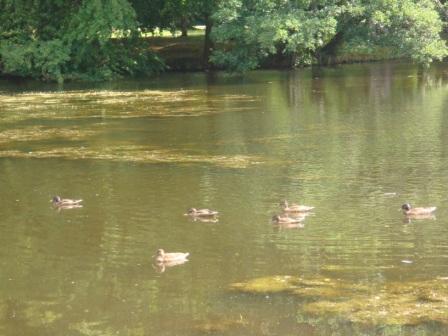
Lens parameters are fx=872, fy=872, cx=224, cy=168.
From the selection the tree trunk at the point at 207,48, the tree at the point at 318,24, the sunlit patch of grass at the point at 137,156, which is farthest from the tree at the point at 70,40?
the sunlit patch of grass at the point at 137,156

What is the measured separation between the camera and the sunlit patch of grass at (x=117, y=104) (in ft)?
83.3

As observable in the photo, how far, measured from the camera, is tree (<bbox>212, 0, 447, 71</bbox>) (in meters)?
34.5

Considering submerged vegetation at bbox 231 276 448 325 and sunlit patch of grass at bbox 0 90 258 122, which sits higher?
sunlit patch of grass at bbox 0 90 258 122

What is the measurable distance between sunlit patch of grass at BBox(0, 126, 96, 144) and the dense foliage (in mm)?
13714

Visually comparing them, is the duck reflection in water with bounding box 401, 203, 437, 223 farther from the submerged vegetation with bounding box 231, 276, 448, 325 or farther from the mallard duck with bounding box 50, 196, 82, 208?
the mallard duck with bounding box 50, 196, 82, 208

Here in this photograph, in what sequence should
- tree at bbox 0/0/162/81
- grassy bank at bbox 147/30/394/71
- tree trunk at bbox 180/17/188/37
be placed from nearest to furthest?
1. tree at bbox 0/0/162/81
2. grassy bank at bbox 147/30/394/71
3. tree trunk at bbox 180/17/188/37

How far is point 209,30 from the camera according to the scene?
4141 centimetres

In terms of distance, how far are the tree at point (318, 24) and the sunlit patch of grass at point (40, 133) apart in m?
13.7

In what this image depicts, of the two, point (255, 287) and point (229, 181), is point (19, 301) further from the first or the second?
point (229, 181)

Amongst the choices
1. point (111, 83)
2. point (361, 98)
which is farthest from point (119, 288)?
point (111, 83)

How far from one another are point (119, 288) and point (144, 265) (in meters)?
0.82

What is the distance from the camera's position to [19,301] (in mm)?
9219

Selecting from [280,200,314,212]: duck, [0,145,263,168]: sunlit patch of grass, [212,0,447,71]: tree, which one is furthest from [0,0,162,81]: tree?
[280,200,314,212]: duck

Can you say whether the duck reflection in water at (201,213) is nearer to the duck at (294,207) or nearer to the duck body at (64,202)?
the duck at (294,207)
